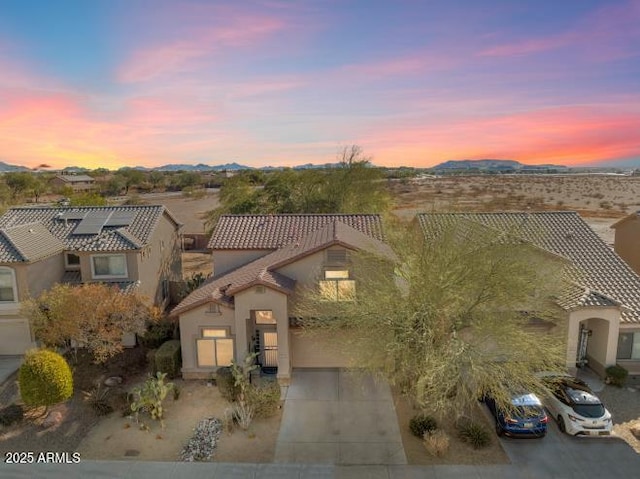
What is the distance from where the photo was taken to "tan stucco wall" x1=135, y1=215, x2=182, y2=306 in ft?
77.3

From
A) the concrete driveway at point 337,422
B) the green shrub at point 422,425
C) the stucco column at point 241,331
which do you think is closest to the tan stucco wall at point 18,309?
the stucco column at point 241,331

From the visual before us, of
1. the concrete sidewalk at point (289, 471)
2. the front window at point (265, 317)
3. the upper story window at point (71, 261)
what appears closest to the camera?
the concrete sidewalk at point (289, 471)

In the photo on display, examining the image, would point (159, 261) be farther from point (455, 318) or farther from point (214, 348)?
point (455, 318)

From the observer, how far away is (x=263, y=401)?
16438 millimetres

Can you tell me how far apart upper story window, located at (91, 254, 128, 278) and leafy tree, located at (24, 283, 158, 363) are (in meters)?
3.26

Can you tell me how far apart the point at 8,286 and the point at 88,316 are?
19.2ft

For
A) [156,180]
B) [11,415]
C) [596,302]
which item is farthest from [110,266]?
[156,180]

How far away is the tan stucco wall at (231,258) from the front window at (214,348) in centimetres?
450

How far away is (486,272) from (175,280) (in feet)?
68.2

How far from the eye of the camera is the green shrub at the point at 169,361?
1934cm

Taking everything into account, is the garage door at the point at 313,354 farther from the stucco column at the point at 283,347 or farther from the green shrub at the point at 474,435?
the green shrub at the point at 474,435

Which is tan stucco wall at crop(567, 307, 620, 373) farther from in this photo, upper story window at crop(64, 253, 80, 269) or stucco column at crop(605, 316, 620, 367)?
upper story window at crop(64, 253, 80, 269)

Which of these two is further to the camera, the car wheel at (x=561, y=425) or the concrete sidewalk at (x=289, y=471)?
the car wheel at (x=561, y=425)

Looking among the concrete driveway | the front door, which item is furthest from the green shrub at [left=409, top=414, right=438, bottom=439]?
the front door
